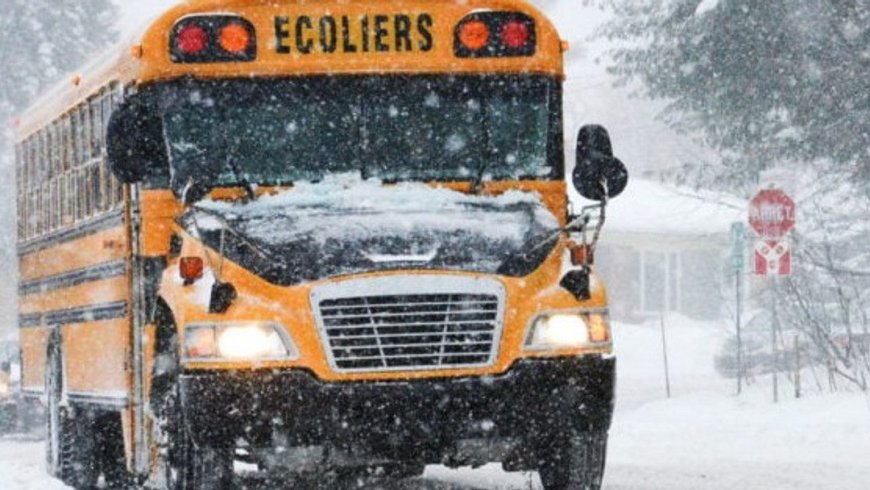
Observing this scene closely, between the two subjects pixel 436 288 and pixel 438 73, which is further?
pixel 438 73

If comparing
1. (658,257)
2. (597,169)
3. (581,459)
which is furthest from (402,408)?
(658,257)

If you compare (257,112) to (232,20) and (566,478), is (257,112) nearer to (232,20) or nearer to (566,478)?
(232,20)

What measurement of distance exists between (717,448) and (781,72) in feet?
24.4

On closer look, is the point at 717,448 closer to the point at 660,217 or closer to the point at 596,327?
the point at 596,327

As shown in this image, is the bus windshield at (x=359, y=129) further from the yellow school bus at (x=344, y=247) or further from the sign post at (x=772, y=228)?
the sign post at (x=772, y=228)

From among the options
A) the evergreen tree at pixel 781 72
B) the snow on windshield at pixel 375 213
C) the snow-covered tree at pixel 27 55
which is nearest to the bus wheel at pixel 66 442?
the snow on windshield at pixel 375 213

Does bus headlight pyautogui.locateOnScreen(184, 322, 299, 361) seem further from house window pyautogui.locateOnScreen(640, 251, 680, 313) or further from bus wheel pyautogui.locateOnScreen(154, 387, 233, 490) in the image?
house window pyautogui.locateOnScreen(640, 251, 680, 313)

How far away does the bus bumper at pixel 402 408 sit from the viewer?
25.0 feet

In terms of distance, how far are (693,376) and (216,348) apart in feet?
92.8

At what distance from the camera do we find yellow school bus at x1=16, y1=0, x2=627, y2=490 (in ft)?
25.1

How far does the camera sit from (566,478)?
8.44 meters

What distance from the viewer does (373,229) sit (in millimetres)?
8102

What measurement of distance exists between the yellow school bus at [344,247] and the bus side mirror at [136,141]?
0.01 m

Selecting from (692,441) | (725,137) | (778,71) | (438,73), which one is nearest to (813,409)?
(692,441)
